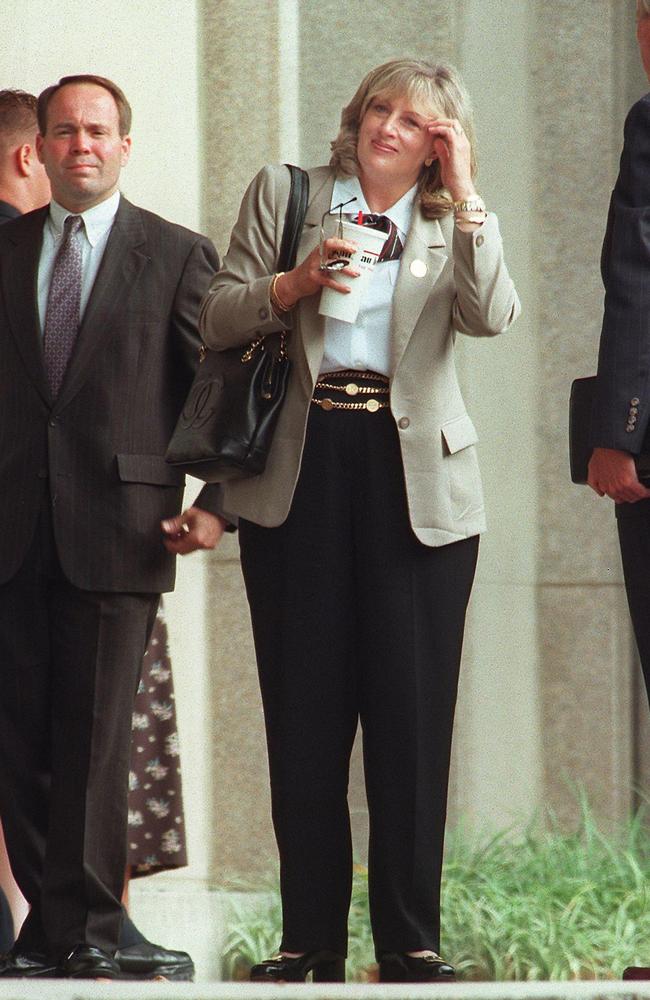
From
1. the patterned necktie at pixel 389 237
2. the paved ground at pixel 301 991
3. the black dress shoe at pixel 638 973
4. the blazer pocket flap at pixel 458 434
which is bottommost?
the black dress shoe at pixel 638 973

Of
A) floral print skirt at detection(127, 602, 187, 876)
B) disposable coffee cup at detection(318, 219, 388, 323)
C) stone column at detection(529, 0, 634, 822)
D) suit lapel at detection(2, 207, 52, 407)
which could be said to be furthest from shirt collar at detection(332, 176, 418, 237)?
stone column at detection(529, 0, 634, 822)

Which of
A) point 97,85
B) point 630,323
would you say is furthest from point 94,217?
point 630,323

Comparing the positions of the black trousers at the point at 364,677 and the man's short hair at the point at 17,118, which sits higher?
the man's short hair at the point at 17,118

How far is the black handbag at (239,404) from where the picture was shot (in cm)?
328

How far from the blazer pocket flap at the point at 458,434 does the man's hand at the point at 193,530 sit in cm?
60

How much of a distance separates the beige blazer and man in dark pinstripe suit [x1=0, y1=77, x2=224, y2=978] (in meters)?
0.30

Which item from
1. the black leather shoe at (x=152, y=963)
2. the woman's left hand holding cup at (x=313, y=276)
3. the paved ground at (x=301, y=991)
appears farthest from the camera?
the black leather shoe at (x=152, y=963)

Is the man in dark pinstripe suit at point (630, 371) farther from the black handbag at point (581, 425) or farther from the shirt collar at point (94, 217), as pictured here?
the shirt collar at point (94, 217)

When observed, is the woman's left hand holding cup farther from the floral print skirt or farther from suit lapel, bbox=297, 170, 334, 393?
the floral print skirt

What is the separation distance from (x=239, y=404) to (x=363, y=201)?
0.52 m

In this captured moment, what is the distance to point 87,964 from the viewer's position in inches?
131

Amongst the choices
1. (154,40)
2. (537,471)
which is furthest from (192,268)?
(537,471)

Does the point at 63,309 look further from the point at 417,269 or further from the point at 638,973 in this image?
the point at 638,973

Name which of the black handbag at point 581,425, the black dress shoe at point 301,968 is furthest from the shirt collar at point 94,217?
the black dress shoe at point 301,968
